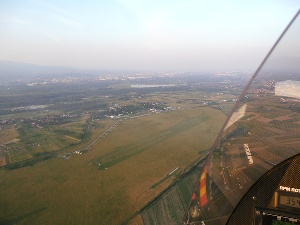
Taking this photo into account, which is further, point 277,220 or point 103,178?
point 103,178

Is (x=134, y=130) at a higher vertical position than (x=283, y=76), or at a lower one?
lower

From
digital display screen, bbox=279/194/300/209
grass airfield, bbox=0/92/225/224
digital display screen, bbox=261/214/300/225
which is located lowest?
grass airfield, bbox=0/92/225/224

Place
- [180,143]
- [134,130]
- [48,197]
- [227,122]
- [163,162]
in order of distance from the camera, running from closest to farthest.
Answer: [227,122], [48,197], [163,162], [180,143], [134,130]

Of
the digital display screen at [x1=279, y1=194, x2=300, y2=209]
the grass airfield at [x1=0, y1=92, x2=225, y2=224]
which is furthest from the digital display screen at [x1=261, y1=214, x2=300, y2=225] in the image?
the grass airfield at [x1=0, y1=92, x2=225, y2=224]

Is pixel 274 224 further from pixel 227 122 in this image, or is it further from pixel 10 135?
pixel 10 135

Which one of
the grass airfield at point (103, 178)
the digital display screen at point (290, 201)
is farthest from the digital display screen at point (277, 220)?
the grass airfield at point (103, 178)

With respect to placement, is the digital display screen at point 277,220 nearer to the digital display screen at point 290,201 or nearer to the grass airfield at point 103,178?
the digital display screen at point 290,201

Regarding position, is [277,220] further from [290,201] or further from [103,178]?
[103,178]

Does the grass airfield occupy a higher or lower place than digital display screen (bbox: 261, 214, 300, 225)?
lower

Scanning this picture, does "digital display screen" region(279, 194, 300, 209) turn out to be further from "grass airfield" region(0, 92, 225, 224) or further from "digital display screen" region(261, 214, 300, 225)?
"grass airfield" region(0, 92, 225, 224)

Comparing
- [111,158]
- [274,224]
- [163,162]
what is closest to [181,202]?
[163,162]

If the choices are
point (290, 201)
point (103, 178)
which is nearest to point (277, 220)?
point (290, 201)
